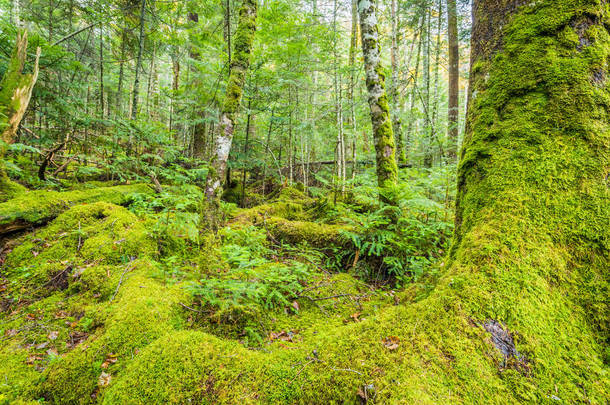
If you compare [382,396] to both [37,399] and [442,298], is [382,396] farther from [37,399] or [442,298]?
[37,399]

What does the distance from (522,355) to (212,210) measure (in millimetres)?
3647

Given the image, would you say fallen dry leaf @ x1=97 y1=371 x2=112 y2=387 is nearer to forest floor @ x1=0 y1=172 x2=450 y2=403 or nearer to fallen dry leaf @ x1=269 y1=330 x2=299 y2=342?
forest floor @ x1=0 y1=172 x2=450 y2=403

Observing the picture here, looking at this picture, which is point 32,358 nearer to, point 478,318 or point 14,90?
point 478,318

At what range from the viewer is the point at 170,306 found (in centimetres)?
270

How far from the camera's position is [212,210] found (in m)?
3.79

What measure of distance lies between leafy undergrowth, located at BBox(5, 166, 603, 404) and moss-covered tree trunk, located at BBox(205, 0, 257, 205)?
2.18ft

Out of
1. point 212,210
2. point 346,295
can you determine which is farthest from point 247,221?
point 346,295

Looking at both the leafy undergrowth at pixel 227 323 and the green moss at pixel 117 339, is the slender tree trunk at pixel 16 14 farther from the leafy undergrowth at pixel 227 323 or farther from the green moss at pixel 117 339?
the green moss at pixel 117 339

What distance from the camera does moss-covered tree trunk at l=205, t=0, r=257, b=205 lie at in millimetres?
3875

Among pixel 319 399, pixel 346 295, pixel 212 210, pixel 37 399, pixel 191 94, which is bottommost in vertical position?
pixel 37 399

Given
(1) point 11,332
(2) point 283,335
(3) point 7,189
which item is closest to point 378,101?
(2) point 283,335

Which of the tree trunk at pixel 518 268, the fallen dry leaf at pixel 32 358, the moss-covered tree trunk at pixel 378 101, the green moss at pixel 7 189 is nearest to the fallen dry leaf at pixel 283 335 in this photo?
the tree trunk at pixel 518 268

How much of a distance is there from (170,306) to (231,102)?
316 cm

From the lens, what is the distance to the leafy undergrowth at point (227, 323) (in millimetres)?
1470
